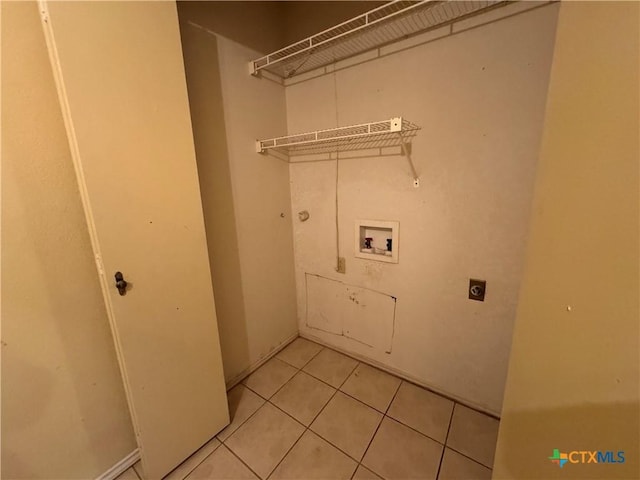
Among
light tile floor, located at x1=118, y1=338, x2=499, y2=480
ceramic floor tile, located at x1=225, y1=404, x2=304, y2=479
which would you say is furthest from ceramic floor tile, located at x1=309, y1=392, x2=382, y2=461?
ceramic floor tile, located at x1=225, y1=404, x2=304, y2=479

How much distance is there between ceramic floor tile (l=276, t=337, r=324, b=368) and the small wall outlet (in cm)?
125

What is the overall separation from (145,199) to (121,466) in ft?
4.29

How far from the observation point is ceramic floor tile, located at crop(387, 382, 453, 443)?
1.43 meters

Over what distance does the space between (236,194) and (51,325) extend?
3.36ft

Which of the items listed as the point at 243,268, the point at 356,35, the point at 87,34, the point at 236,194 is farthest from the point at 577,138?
the point at 243,268

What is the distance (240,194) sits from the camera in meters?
1.64

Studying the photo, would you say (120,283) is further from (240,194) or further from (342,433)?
(342,433)

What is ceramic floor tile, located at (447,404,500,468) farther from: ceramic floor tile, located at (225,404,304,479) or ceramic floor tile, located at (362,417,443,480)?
ceramic floor tile, located at (225,404,304,479)

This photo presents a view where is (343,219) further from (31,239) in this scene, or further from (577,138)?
(31,239)

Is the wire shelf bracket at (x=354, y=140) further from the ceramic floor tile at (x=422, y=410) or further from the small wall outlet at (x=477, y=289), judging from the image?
the ceramic floor tile at (x=422, y=410)

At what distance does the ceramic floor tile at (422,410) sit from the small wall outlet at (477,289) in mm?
719

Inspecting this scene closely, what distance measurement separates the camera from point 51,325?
100 cm

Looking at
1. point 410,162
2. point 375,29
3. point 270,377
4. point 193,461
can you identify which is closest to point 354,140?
point 410,162

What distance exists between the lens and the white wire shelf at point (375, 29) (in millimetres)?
1129
